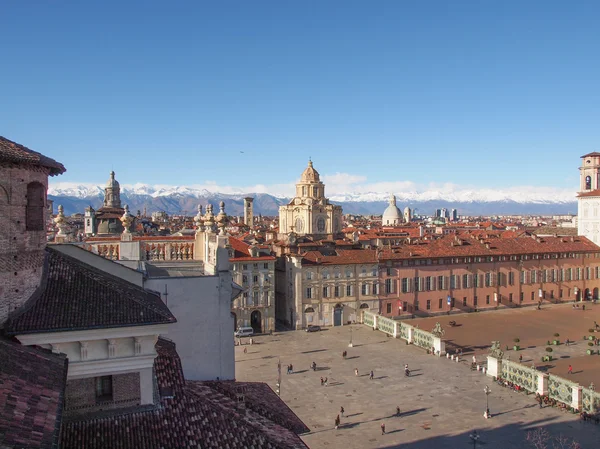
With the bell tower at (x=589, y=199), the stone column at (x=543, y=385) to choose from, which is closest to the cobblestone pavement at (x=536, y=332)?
the stone column at (x=543, y=385)

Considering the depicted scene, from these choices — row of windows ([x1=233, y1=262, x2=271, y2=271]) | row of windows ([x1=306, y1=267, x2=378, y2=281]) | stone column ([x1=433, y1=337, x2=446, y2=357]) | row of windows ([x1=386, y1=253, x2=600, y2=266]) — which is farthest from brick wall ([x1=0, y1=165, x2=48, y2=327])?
row of windows ([x1=386, y1=253, x2=600, y2=266])

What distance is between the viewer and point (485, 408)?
128 feet

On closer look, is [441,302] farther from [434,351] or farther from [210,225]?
[210,225]

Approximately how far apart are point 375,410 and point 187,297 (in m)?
23.2

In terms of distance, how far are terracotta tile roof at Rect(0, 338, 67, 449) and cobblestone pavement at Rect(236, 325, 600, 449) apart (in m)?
24.1

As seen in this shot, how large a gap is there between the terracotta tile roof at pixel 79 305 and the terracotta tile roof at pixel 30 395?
679 mm

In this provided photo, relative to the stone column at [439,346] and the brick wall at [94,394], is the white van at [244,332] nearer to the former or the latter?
the stone column at [439,346]

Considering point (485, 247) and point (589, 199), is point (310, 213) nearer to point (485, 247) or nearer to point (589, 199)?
point (485, 247)

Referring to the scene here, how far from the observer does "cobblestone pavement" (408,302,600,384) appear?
50.3 m

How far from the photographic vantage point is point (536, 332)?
63.4 metres

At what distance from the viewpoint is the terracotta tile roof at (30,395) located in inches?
347

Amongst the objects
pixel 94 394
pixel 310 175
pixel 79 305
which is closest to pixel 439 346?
pixel 94 394

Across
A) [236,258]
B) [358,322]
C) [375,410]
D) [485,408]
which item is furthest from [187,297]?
[358,322]

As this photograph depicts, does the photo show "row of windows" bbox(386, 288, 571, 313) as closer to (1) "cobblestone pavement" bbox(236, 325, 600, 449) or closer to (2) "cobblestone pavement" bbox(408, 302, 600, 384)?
(2) "cobblestone pavement" bbox(408, 302, 600, 384)
